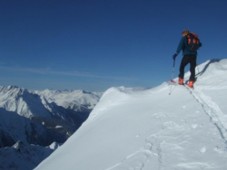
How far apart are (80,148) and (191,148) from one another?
193 inches

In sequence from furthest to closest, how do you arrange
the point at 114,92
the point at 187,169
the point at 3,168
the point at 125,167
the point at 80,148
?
the point at 3,168
the point at 114,92
the point at 80,148
the point at 125,167
the point at 187,169

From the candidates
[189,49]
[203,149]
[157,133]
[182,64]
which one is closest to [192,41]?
[189,49]

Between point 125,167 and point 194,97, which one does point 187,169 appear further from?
point 194,97

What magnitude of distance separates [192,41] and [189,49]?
523 mm

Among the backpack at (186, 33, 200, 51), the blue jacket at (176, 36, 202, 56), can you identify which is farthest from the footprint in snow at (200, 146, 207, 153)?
the blue jacket at (176, 36, 202, 56)

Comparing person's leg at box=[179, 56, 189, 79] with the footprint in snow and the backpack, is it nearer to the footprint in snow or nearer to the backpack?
the backpack

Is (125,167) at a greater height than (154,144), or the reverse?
(154,144)

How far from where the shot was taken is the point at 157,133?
12.2 metres

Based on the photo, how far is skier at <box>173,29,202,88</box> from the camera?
2008cm

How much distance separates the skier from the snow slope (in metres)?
1.05

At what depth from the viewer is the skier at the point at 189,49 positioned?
20.1m

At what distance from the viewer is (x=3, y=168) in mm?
188000

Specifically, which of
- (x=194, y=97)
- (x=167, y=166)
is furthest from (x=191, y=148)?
(x=194, y=97)

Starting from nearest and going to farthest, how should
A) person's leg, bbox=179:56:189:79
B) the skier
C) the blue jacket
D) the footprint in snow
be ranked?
the footprint in snow, the skier, the blue jacket, person's leg, bbox=179:56:189:79
